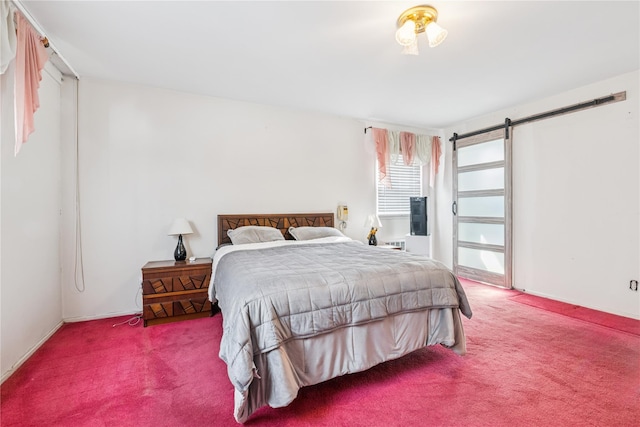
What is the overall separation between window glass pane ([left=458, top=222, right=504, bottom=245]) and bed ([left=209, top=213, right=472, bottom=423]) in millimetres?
2578

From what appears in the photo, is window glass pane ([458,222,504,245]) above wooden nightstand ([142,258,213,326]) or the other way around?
above

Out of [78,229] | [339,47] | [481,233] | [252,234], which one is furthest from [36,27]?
[481,233]

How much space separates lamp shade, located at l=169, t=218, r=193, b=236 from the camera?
317 cm

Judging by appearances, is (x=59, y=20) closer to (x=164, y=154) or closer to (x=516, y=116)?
(x=164, y=154)

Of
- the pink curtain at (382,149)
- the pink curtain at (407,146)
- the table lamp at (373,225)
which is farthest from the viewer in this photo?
the pink curtain at (407,146)

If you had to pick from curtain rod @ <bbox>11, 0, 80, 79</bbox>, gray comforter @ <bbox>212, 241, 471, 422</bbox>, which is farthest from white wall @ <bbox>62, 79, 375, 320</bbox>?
gray comforter @ <bbox>212, 241, 471, 422</bbox>

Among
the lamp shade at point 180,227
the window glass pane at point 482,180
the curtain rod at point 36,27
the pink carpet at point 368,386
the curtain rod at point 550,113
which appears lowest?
the pink carpet at point 368,386

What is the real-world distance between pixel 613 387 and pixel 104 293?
448 centimetres

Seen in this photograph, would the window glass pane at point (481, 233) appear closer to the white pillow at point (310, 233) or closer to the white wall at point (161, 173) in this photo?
the white pillow at point (310, 233)

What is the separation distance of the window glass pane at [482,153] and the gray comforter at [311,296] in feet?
9.41

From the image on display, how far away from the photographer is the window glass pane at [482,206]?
13.9 ft

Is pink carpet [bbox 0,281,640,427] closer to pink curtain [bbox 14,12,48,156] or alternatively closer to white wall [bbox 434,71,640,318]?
white wall [bbox 434,71,640,318]

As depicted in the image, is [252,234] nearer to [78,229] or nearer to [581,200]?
[78,229]

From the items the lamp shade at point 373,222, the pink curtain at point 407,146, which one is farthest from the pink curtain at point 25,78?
the pink curtain at point 407,146
